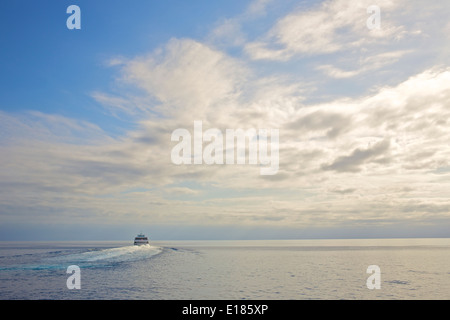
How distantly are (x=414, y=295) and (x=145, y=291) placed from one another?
111ft

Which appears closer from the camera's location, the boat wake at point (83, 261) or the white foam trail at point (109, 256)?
the boat wake at point (83, 261)

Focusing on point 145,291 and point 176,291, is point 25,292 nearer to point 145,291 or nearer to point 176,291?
point 145,291

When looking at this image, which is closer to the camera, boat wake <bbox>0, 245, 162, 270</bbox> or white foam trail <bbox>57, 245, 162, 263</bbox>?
boat wake <bbox>0, 245, 162, 270</bbox>

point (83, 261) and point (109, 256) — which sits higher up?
point (83, 261)

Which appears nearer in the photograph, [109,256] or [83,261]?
[83,261]
